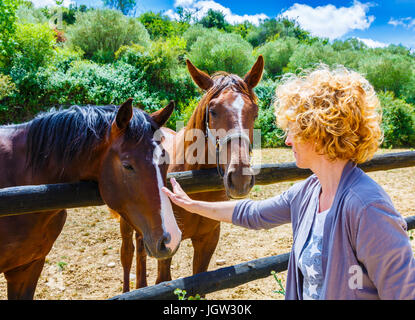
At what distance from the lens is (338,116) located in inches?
46.5

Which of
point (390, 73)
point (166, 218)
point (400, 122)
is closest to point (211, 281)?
point (166, 218)

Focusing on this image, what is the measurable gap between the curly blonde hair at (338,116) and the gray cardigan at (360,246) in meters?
0.11

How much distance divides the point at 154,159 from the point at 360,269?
3.97 feet

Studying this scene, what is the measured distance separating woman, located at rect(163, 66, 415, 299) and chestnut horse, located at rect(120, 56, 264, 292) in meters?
0.85

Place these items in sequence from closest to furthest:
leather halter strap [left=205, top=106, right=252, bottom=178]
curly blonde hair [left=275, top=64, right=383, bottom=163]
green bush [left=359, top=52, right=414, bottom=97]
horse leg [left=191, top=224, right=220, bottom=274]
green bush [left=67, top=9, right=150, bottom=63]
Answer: curly blonde hair [left=275, top=64, right=383, bottom=163] → leather halter strap [left=205, top=106, right=252, bottom=178] → horse leg [left=191, top=224, right=220, bottom=274] → green bush [left=67, top=9, right=150, bottom=63] → green bush [left=359, top=52, right=414, bottom=97]

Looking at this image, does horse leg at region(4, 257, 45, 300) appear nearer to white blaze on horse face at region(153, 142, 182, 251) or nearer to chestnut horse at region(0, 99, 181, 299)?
chestnut horse at region(0, 99, 181, 299)

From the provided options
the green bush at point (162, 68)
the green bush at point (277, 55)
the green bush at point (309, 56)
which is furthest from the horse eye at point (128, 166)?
the green bush at point (277, 55)

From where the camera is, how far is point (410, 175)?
938cm

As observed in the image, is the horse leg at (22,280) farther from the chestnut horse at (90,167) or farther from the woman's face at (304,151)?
the woman's face at (304,151)

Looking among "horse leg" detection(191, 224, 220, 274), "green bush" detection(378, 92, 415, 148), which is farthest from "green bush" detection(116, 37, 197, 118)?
"horse leg" detection(191, 224, 220, 274)

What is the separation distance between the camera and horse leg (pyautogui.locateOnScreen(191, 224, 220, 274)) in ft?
9.70
